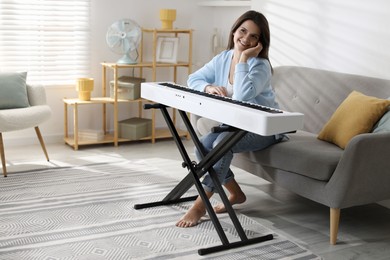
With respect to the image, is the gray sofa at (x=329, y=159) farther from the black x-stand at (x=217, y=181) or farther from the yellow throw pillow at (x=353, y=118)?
the black x-stand at (x=217, y=181)

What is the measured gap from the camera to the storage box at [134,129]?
16.4 feet

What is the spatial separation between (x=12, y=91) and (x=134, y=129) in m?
1.21

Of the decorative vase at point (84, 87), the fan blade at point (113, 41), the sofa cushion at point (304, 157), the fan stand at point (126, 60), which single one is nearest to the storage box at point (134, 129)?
the decorative vase at point (84, 87)

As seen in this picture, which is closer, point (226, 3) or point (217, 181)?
point (217, 181)

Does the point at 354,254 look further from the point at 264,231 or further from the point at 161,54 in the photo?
the point at 161,54

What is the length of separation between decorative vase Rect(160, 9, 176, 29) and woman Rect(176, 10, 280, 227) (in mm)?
1888

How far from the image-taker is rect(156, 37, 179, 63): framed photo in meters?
5.11

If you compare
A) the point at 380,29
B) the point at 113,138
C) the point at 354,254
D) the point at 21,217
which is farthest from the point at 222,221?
the point at 113,138

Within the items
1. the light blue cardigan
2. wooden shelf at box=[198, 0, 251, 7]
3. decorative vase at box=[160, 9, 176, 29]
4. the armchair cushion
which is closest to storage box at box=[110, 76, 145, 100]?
decorative vase at box=[160, 9, 176, 29]

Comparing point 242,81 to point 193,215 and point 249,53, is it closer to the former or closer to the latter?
point 249,53

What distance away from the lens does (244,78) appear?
2.94 meters

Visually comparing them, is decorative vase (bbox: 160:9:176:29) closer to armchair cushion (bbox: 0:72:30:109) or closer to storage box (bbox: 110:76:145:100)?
storage box (bbox: 110:76:145:100)

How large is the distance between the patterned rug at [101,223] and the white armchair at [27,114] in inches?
13.4

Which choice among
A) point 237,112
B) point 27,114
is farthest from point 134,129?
point 237,112
